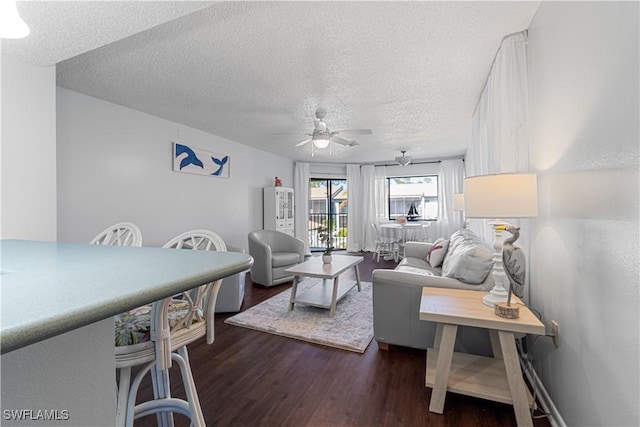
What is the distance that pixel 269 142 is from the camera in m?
5.04

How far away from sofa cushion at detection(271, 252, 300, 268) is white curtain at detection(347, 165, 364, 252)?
3.03 meters

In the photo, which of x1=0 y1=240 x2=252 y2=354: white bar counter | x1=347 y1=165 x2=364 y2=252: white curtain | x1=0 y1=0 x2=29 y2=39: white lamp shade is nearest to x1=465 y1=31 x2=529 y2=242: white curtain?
x1=0 y1=240 x2=252 y2=354: white bar counter

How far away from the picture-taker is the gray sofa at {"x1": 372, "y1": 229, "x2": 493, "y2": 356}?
2.01 metres

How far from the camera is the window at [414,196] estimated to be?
7.08 meters

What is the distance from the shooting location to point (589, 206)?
1191 millimetres

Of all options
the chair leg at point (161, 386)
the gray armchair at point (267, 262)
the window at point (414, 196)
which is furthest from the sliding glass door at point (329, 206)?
the chair leg at point (161, 386)

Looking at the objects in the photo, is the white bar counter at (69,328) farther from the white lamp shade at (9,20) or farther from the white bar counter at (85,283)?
the white lamp shade at (9,20)

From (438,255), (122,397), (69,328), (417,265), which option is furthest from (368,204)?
(69,328)

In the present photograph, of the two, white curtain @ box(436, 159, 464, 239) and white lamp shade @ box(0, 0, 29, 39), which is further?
white curtain @ box(436, 159, 464, 239)

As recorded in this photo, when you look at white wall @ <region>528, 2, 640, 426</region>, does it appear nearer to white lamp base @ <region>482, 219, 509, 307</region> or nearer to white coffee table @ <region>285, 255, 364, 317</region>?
white lamp base @ <region>482, 219, 509, 307</region>

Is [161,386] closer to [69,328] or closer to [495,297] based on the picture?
[69,328]

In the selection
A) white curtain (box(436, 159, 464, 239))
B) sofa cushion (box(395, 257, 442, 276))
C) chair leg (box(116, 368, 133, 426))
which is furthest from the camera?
Result: white curtain (box(436, 159, 464, 239))

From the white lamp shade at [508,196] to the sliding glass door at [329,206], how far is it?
19.6ft

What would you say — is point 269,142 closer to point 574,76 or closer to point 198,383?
point 198,383
